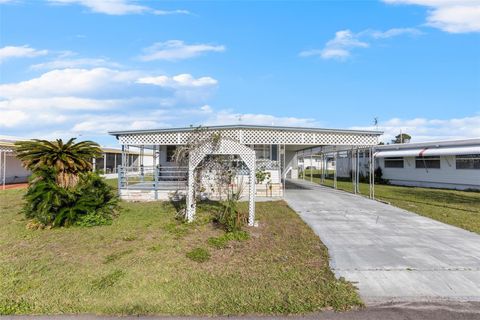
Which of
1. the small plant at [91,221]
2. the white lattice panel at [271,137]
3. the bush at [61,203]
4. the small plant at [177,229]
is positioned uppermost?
the white lattice panel at [271,137]

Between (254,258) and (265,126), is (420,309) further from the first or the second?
(265,126)

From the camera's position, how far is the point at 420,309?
151 inches

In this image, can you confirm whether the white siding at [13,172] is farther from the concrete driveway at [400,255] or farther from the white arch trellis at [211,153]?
the concrete driveway at [400,255]

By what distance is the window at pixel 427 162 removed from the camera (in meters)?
19.8

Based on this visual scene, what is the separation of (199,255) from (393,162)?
21.8 m

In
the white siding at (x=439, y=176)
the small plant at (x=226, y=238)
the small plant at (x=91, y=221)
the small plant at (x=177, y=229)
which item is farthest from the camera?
the white siding at (x=439, y=176)

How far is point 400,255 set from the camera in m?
5.81

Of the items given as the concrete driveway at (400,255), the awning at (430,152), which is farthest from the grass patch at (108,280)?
the awning at (430,152)

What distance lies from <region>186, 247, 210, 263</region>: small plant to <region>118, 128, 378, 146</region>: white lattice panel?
297 inches

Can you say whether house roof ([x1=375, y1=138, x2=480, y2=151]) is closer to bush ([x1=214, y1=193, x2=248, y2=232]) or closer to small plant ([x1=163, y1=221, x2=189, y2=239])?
bush ([x1=214, y1=193, x2=248, y2=232])

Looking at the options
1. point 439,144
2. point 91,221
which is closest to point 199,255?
point 91,221

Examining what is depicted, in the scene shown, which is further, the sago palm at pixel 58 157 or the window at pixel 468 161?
the window at pixel 468 161

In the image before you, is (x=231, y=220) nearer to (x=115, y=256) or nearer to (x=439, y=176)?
(x=115, y=256)

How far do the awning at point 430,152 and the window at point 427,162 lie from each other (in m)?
0.62
